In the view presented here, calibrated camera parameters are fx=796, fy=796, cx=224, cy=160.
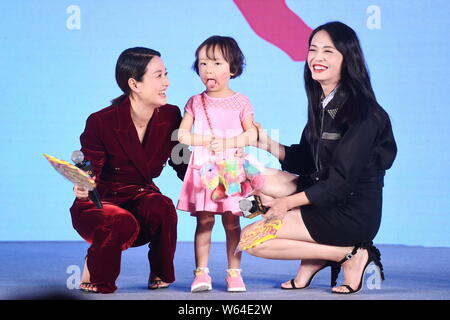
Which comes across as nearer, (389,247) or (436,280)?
(436,280)

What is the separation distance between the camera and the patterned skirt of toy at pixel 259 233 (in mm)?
2930

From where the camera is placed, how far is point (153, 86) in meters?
3.22

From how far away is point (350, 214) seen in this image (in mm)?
3012

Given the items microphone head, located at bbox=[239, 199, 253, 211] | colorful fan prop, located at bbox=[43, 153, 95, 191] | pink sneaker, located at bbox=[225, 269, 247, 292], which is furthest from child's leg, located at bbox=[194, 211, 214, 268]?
colorful fan prop, located at bbox=[43, 153, 95, 191]

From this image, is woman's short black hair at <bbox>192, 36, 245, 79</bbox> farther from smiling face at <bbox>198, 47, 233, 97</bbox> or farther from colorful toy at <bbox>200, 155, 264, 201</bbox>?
colorful toy at <bbox>200, 155, 264, 201</bbox>

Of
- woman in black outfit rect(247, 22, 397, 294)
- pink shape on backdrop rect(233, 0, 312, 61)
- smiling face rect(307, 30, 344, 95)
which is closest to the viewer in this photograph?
woman in black outfit rect(247, 22, 397, 294)

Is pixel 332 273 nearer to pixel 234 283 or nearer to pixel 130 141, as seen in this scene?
pixel 234 283

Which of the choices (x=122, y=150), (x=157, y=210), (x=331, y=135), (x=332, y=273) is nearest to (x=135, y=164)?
(x=122, y=150)

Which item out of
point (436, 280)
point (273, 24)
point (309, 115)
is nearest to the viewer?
point (309, 115)

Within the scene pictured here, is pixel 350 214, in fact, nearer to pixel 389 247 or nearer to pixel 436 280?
pixel 436 280

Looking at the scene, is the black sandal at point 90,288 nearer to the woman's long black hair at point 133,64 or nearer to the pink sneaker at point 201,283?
the pink sneaker at point 201,283

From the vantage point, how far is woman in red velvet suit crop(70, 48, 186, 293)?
3105 millimetres
